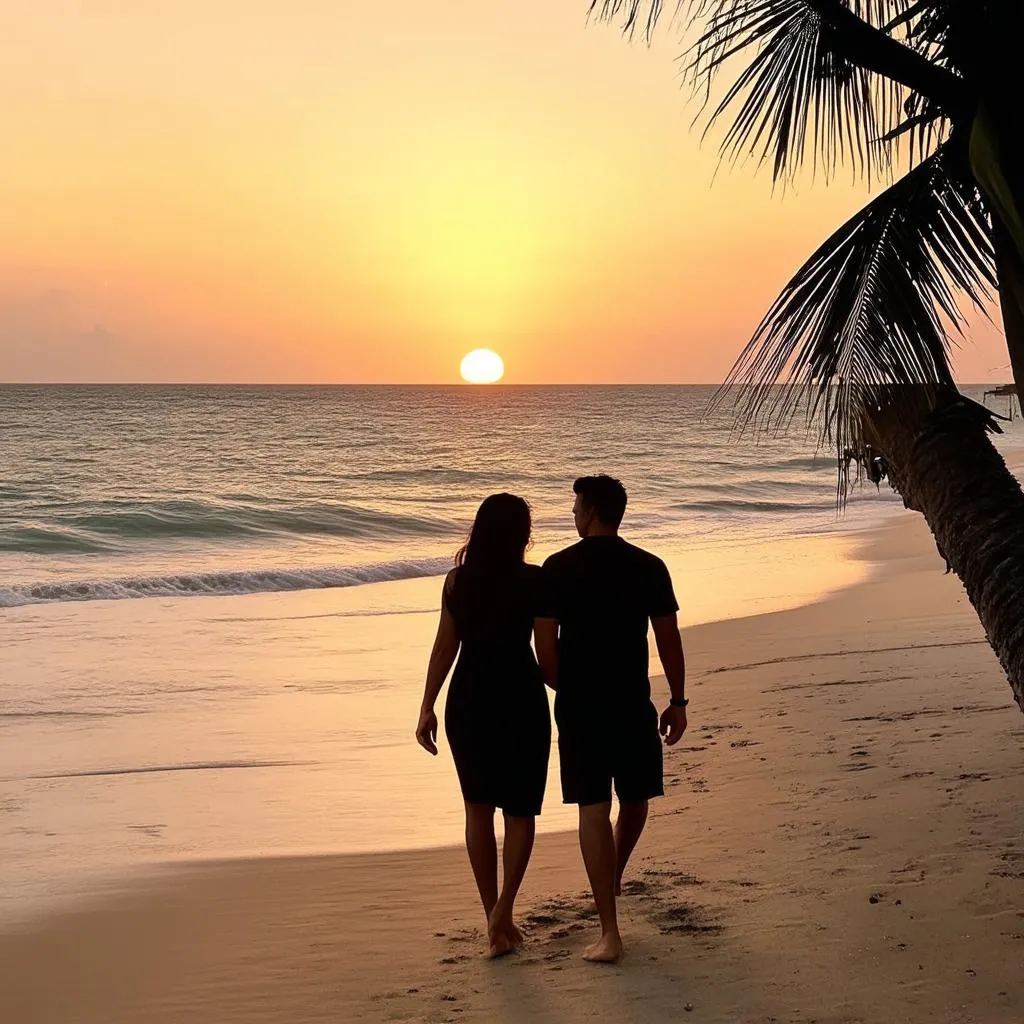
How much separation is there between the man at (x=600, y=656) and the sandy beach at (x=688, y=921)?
1.57 feet

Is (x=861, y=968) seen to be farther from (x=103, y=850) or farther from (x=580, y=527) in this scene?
(x=103, y=850)

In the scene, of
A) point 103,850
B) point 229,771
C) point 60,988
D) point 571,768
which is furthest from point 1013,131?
point 229,771

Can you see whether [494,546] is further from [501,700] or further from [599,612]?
[501,700]

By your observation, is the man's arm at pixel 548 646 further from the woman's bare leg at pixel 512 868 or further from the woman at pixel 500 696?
the woman's bare leg at pixel 512 868

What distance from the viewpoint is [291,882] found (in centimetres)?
590

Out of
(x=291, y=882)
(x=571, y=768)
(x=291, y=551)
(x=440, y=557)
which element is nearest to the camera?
(x=571, y=768)

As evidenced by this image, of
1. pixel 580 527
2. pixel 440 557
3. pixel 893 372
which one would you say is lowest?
pixel 440 557

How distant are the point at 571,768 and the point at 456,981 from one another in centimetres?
83

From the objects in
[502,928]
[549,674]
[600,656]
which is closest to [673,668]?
[600,656]

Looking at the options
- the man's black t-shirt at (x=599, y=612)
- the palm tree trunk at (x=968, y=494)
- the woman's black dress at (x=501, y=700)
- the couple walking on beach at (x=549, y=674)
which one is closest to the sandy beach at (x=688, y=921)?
the couple walking on beach at (x=549, y=674)

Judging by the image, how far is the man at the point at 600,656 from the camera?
4512 mm

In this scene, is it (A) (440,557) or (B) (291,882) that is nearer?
(B) (291,882)

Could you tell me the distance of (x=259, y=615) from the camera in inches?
622

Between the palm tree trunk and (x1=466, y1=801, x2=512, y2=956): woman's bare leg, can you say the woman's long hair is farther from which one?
the palm tree trunk
